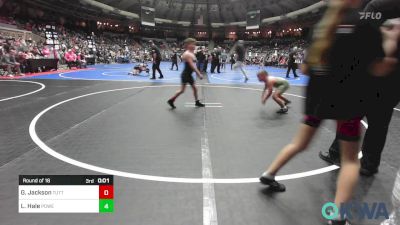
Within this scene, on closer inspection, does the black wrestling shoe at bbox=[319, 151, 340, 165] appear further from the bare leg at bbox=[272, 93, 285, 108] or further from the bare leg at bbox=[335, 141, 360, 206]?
the bare leg at bbox=[272, 93, 285, 108]

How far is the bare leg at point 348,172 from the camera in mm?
2178

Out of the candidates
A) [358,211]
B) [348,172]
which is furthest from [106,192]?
[358,211]

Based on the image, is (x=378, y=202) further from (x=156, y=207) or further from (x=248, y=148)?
(x=156, y=207)

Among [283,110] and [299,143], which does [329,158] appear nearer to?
[299,143]

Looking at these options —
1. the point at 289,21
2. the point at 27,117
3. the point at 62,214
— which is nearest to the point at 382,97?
the point at 62,214

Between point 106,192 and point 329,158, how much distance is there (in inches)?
110

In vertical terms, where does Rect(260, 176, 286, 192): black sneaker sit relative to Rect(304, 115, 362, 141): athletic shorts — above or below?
below

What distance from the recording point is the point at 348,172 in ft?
7.21

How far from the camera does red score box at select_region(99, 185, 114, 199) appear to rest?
8.66 ft

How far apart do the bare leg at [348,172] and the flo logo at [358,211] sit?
0.08 metres

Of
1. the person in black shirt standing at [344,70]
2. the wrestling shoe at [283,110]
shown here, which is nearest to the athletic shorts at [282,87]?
the wrestling shoe at [283,110]

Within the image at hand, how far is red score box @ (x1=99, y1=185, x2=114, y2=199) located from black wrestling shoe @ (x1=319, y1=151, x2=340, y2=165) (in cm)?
271
